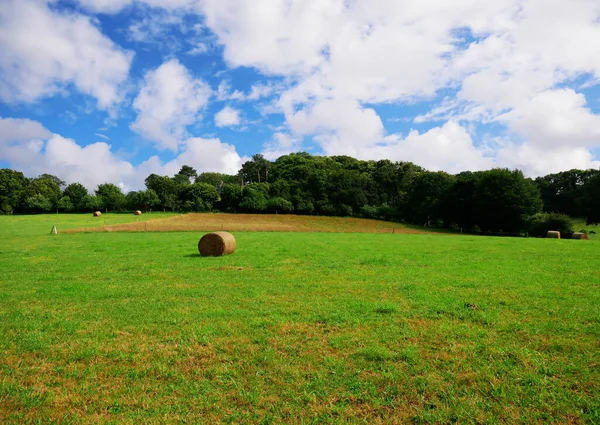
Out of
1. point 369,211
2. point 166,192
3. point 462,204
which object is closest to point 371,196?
point 369,211

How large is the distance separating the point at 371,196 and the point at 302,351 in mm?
93208

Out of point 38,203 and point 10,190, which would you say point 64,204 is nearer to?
point 38,203

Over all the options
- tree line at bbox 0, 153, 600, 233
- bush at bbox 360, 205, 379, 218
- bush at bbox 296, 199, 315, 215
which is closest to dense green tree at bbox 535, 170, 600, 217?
tree line at bbox 0, 153, 600, 233

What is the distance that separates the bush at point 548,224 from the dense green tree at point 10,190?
13370cm

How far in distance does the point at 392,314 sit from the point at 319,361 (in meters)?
3.28

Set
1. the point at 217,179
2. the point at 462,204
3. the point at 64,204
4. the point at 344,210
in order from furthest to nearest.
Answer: the point at 217,179 → the point at 64,204 → the point at 344,210 → the point at 462,204

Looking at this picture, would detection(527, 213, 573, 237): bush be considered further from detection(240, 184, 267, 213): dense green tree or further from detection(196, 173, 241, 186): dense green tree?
detection(196, 173, 241, 186): dense green tree

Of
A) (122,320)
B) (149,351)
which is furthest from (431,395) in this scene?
(122,320)

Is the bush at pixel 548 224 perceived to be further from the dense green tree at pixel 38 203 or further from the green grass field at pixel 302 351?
the dense green tree at pixel 38 203

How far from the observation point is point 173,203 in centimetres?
11181

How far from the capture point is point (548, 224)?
170ft

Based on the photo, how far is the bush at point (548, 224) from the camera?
50106mm

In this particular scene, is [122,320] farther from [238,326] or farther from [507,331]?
[507,331]

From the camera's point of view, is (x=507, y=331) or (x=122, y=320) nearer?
(x=507, y=331)
